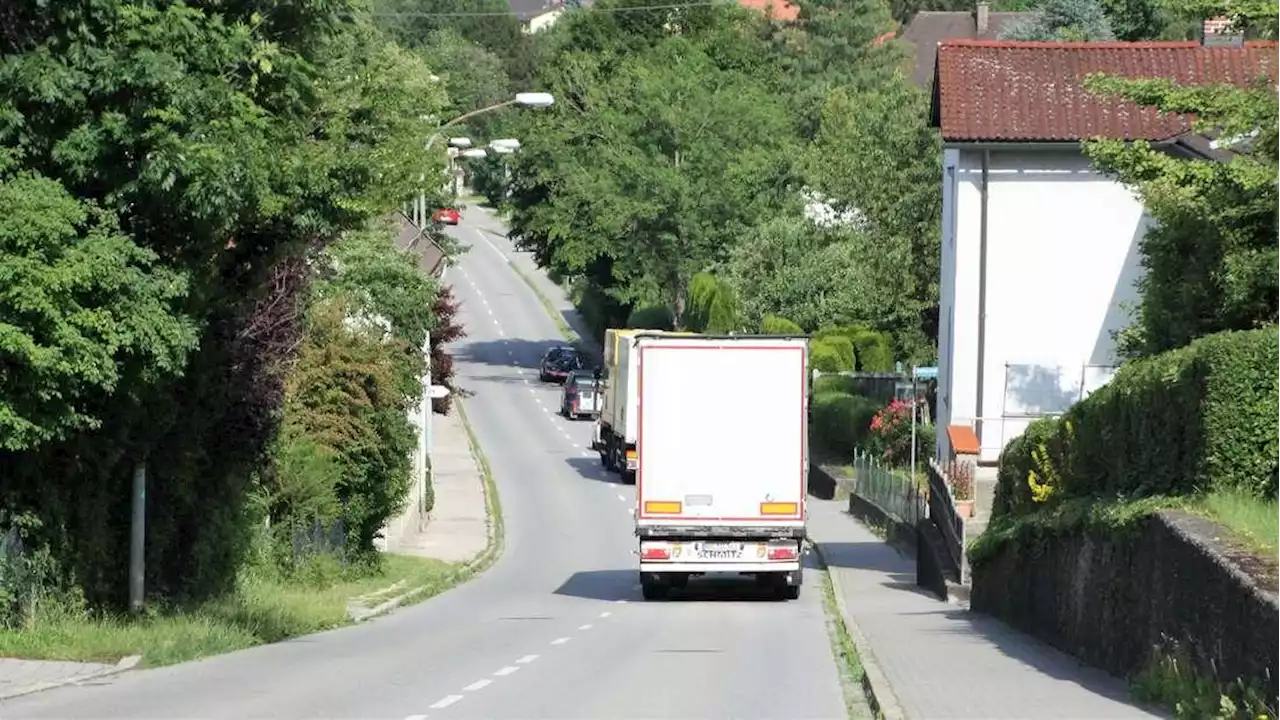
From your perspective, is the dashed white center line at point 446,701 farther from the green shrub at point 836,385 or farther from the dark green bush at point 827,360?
the dark green bush at point 827,360

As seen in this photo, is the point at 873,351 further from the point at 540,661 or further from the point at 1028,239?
the point at 540,661

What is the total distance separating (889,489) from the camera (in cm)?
4209

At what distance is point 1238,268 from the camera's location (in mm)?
20297

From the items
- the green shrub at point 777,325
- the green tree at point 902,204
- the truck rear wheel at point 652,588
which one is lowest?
the truck rear wheel at point 652,588

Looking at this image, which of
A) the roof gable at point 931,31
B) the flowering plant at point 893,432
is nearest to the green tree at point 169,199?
the flowering plant at point 893,432

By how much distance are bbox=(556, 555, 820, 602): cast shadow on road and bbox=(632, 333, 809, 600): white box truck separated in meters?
2.23

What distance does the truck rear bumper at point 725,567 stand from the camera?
27859 mm

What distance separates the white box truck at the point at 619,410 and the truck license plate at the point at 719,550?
19454 millimetres

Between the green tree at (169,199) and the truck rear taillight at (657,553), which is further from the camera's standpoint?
the truck rear taillight at (657,553)

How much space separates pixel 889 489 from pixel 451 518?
1062 cm

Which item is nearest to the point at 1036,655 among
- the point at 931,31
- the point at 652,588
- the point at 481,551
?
the point at 652,588

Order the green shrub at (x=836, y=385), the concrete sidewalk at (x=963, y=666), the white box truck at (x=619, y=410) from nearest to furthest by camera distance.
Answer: the concrete sidewalk at (x=963, y=666), the white box truck at (x=619, y=410), the green shrub at (x=836, y=385)

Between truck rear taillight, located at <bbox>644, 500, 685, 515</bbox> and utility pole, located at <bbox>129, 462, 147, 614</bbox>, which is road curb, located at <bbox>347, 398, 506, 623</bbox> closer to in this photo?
truck rear taillight, located at <bbox>644, 500, 685, 515</bbox>

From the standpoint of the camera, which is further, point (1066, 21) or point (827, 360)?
point (1066, 21)
